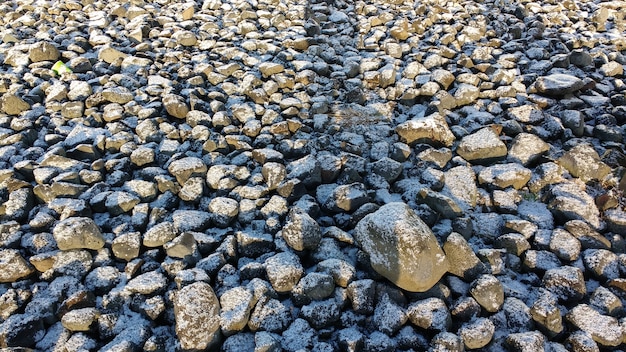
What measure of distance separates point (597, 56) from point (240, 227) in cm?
319

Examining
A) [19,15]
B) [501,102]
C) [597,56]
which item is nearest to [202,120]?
[501,102]

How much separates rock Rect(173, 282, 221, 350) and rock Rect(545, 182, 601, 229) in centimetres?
174

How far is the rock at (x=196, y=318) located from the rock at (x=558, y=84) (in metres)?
2.64

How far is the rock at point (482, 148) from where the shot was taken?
2.54 metres

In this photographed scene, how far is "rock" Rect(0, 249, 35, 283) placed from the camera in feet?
6.04

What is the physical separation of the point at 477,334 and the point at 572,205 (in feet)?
3.29

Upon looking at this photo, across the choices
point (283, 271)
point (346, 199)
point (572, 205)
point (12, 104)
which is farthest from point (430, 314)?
point (12, 104)

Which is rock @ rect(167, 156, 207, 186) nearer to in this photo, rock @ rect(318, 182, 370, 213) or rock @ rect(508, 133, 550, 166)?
rock @ rect(318, 182, 370, 213)

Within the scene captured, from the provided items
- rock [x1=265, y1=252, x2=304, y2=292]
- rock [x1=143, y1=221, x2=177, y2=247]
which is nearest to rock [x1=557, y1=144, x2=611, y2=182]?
rock [x1=265, y1=252, x2=304, y2=292]

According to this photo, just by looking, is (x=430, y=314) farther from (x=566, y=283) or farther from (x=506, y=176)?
(x=506, y=176)

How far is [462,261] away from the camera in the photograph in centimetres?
187

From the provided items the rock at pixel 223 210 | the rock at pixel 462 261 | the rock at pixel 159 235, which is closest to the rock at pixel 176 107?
the rock at pixel 223 210

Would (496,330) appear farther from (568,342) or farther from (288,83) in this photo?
(288,83)

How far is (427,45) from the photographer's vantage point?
377 cm
